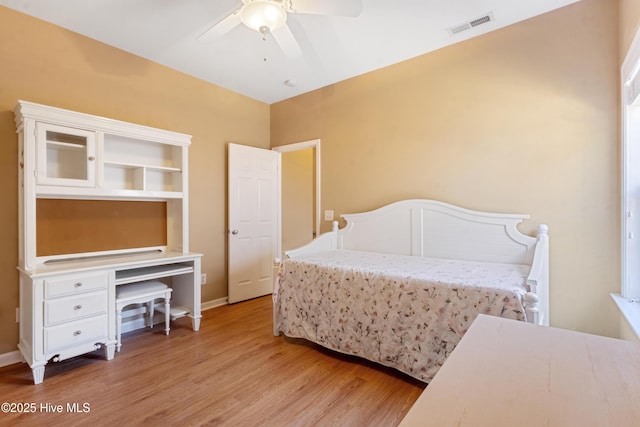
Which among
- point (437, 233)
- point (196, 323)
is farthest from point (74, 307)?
point (437, 233)

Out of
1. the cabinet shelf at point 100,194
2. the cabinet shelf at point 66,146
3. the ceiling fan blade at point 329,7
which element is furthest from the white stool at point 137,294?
the ceiling fan blade at point 329,7

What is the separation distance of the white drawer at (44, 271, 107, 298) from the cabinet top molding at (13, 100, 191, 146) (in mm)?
1131

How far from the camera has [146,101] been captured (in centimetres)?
309

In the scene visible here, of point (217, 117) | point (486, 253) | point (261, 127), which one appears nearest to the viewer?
point (486, 253)

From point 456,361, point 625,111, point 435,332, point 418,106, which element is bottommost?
point 435,332

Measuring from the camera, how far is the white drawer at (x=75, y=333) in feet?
6.86

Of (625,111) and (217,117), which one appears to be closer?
(625,111)

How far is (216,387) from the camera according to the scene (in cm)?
200

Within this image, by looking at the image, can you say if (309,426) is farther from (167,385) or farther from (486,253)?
(486,253)

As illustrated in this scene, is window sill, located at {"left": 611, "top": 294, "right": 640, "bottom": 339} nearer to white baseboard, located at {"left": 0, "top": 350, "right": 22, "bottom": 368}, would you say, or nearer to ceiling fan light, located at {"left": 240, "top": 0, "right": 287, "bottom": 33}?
ceiling fan light, located at {"left": 240, "top": 0, "right": 287, "bottom": 33}

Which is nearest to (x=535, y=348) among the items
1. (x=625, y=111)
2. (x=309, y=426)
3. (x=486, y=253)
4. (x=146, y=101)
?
(x=309, y=426)

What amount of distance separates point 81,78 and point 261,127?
2.00 metres

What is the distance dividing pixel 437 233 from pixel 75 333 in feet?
9.63

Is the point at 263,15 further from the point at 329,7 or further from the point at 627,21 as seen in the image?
the point at 627,21
